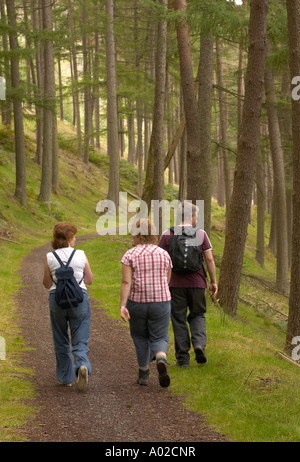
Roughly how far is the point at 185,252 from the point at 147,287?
0.88 meters

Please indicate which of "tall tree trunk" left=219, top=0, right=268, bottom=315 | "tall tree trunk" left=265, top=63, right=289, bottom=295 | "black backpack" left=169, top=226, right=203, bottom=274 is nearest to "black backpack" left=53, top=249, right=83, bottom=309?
"black backpack" left=169, top=226, right=203, bottom=274

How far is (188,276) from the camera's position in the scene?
24.3 ft

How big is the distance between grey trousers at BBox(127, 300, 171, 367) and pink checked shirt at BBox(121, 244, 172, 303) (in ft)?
0.28

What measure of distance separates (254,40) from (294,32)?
2.50ft

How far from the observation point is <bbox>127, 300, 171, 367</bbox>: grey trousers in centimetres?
665

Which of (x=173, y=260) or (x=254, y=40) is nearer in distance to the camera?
(x=173, y=260)

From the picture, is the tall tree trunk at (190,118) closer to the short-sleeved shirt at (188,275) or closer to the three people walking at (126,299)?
the short-sleeved shirt at (188,275)

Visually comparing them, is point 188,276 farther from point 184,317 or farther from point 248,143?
point 248,143

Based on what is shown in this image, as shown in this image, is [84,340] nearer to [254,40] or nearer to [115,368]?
[115,368]

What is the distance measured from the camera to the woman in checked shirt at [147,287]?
6.64m

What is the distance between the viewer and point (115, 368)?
7.73 meters

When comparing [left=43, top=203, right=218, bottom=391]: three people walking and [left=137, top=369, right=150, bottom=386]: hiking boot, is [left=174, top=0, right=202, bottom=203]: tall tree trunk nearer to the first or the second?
[left=43, top=203, right=218, bottom=391]: three people walking

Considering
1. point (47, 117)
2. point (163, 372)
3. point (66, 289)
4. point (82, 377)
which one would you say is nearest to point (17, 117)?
point (47, 117)
